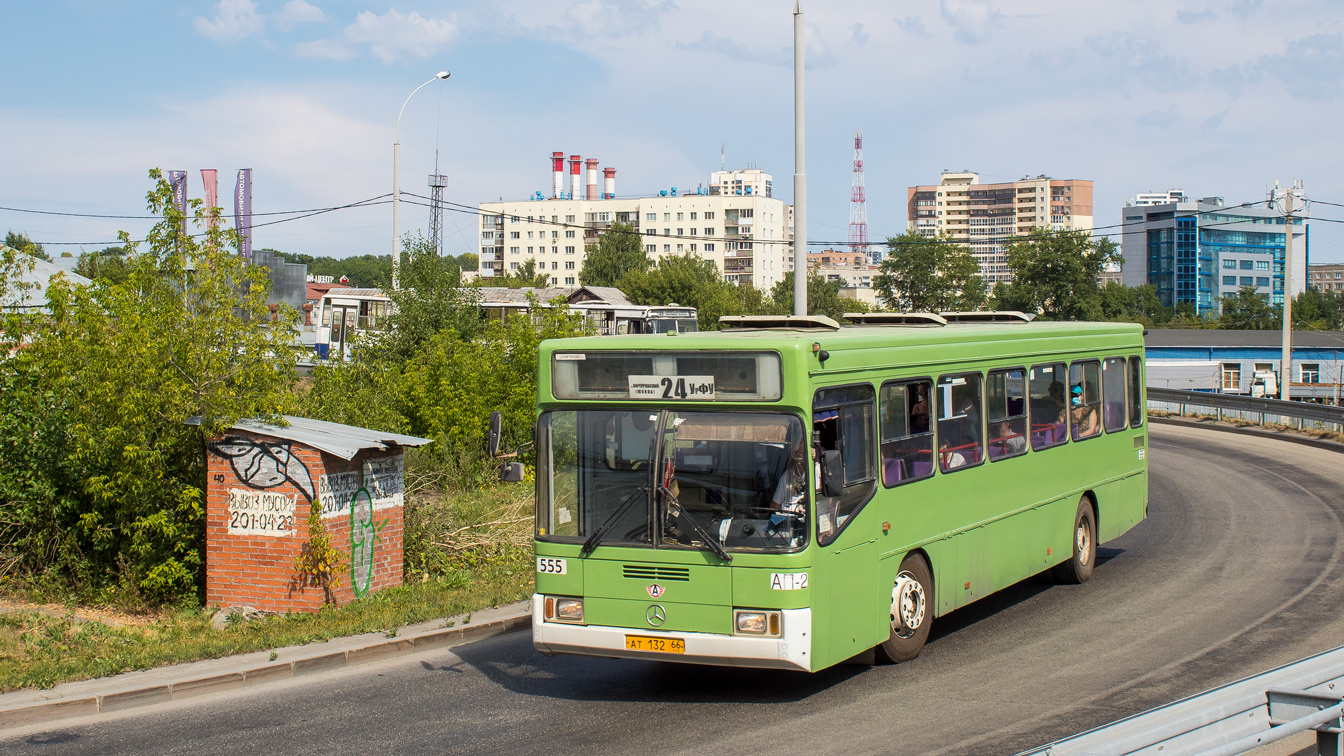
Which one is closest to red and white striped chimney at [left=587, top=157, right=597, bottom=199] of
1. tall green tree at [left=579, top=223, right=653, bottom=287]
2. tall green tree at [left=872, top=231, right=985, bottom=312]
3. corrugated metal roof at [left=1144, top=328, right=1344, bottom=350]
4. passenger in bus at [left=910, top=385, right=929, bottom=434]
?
tall green tree at [left=579, top=223, right=653, bottom=287]

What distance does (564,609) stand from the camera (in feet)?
27.3

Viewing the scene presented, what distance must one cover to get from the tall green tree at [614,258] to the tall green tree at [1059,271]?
34.9 metres

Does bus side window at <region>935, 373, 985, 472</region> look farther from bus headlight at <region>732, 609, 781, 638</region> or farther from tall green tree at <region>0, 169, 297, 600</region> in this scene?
tall green tree at <region>0, 169, 297, 600</region>

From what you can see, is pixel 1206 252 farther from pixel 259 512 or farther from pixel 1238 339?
pixel 259 512

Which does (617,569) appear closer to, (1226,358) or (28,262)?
(28,262)

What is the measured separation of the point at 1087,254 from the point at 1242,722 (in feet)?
312

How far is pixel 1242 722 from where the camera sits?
221 inches

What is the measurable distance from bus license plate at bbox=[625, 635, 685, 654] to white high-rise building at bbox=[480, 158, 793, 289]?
482ft

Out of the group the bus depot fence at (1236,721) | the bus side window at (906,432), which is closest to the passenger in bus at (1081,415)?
the bus side window at (906,432)

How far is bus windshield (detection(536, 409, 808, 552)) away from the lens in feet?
25.6

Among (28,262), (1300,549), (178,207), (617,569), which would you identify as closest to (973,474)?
(617,569)

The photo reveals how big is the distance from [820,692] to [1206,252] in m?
182

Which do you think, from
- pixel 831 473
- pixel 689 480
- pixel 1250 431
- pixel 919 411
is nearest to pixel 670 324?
pixel 1250 431

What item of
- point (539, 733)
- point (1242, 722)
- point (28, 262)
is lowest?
point (539, 733)
